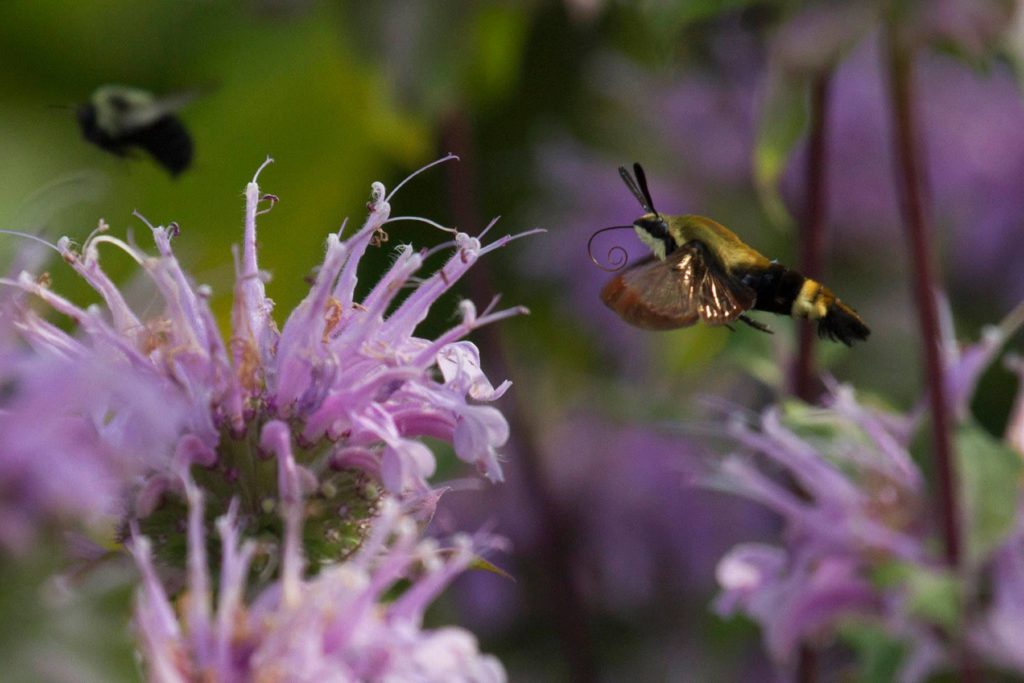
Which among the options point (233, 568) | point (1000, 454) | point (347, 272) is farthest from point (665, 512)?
point (233, 568)

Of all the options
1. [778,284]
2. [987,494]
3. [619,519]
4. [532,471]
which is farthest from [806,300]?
[619,519]

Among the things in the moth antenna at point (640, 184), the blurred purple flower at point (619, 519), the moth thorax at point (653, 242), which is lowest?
the blurred purple flower at point (619, 519)

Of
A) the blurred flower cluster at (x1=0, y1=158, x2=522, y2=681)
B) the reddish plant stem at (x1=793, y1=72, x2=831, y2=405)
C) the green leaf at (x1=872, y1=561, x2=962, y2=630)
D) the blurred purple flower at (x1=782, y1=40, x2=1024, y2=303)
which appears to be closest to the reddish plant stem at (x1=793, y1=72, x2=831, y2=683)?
the reddish plant stem at (x1=793, y1=72, x2=831, y2=405)

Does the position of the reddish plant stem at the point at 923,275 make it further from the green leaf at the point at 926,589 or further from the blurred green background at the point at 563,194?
the blurred green background at the point at 563,194

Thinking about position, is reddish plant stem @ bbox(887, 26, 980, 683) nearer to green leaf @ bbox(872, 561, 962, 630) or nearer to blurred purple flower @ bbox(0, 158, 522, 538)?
green leaf @ bbox(872, 561, 962, 630)

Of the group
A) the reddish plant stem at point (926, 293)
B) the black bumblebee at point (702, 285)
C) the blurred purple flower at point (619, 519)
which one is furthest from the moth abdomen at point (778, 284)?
the blurred purple flower at point (619, 519)

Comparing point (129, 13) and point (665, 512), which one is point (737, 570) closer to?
point (665, 512)

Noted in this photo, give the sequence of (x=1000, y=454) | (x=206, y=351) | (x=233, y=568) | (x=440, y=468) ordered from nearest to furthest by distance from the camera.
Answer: (x=233, y=568) → (x=206, y=351) → (x=1000, y=454) → (x=440, y=468)
